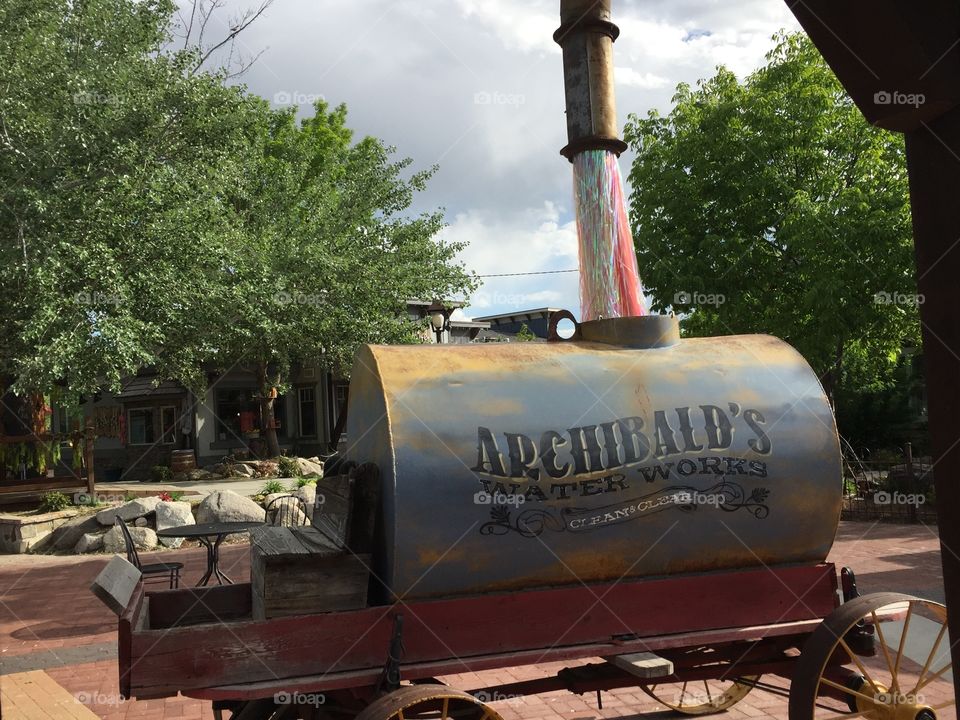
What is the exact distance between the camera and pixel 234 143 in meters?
15.6

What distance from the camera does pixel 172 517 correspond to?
14266 mm

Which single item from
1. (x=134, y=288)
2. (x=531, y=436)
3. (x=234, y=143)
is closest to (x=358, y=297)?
(x=234, y=143)

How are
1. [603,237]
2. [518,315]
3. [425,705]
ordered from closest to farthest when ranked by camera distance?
[425,705] < [603,237] < [518,315]

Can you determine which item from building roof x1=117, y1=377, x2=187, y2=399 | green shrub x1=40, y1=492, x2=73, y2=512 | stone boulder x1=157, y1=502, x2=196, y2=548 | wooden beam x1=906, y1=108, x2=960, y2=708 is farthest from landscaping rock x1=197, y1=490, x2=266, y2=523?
building roof x1=117, y1=377, x2=187, y2=399

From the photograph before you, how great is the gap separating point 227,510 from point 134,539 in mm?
1526

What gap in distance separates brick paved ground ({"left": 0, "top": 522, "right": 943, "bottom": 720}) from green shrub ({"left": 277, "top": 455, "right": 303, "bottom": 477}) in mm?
8513

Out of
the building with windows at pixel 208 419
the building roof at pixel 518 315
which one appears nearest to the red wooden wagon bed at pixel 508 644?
the building with windows at pixel 208 419

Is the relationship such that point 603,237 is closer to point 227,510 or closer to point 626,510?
point 626,510

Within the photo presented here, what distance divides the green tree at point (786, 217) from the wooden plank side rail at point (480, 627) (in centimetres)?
1173

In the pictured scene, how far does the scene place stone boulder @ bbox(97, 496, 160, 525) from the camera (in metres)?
14.2

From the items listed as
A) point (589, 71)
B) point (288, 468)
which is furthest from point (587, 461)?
point (288, 468)

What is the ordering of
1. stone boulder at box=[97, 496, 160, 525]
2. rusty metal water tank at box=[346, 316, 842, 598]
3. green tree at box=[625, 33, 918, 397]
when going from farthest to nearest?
green tree at box=[625, 33, 918, 397], stone boulder at box=[97, 496, 160, 525], rusty metal water tank at box=[346, 316, 842, 598]

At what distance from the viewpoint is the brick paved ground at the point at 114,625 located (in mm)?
5855

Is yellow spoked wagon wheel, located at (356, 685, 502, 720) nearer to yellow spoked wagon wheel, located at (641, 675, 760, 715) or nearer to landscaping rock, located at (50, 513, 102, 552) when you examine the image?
yellow spoked wagon wheel, located at (641, 675, 760, 715)
